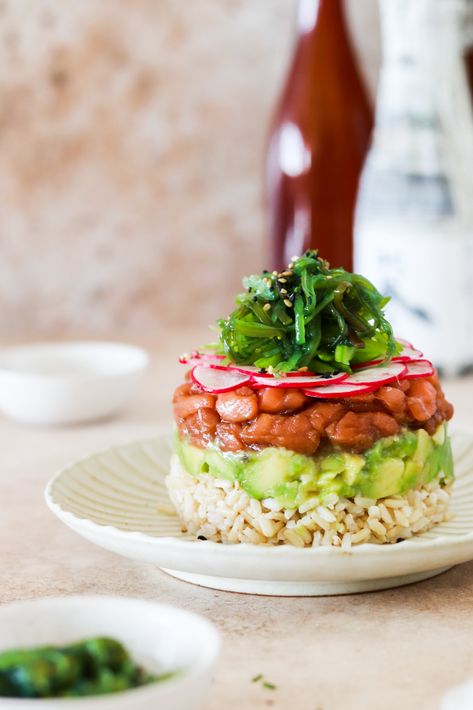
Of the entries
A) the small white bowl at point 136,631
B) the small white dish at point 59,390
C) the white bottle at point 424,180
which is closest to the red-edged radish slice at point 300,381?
the small white bowl at point 136,631

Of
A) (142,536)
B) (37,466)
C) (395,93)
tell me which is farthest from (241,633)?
(395,93)

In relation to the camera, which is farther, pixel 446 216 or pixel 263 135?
pixel 263 135

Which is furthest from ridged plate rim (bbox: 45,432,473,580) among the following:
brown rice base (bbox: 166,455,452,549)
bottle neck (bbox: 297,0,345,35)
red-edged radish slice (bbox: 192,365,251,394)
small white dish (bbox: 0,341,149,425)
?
bottle neck (bbox: 297,0,345,35)

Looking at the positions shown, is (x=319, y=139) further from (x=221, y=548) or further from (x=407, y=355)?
(x=221, y=548)

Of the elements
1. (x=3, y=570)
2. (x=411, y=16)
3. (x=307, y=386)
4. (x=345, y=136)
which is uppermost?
(x=411, y=16)

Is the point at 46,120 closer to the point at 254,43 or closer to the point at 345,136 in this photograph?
the point at 254,43

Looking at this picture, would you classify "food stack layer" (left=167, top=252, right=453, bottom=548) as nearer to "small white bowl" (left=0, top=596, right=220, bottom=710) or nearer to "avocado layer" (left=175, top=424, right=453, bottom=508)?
"avocado layer" (left=175, top=424, right=453, bottom=508)

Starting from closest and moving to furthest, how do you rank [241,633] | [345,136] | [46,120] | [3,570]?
[241,633] < [3,570] < [345,136] < [46,120]
